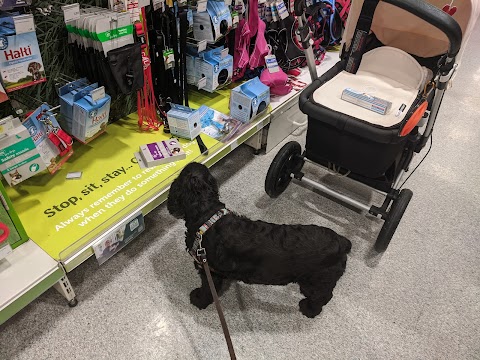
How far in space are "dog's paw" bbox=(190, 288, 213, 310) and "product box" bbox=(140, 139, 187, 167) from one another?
0.64 m

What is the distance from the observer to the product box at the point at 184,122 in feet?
6.12

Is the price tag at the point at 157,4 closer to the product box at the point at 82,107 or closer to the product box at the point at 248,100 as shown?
the product box at the point at 82,107

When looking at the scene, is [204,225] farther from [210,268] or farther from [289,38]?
[289,38]

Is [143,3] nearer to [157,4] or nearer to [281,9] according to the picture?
[157,4]

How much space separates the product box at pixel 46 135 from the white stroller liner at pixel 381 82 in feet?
3.84

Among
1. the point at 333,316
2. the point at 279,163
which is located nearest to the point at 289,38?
the point at 279,163

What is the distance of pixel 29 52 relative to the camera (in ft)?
4.72

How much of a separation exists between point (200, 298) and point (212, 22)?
4.63 feet

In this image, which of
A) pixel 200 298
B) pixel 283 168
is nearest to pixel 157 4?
pixel 283 168

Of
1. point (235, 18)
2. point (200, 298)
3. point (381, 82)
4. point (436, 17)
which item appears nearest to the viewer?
point (436, 17)

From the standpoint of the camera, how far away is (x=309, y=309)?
156 cm

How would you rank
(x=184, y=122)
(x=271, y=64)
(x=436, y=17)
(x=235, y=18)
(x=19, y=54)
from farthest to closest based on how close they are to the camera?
(x=271, y=64)
(x=235, y=18)
(x=184, y=122)
(x=19, y=54)
(x=436, y=17)

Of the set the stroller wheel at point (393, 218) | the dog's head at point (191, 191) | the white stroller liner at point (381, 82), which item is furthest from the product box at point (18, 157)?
the stroller wheel at point (393, 218)

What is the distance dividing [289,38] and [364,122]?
125 cm
